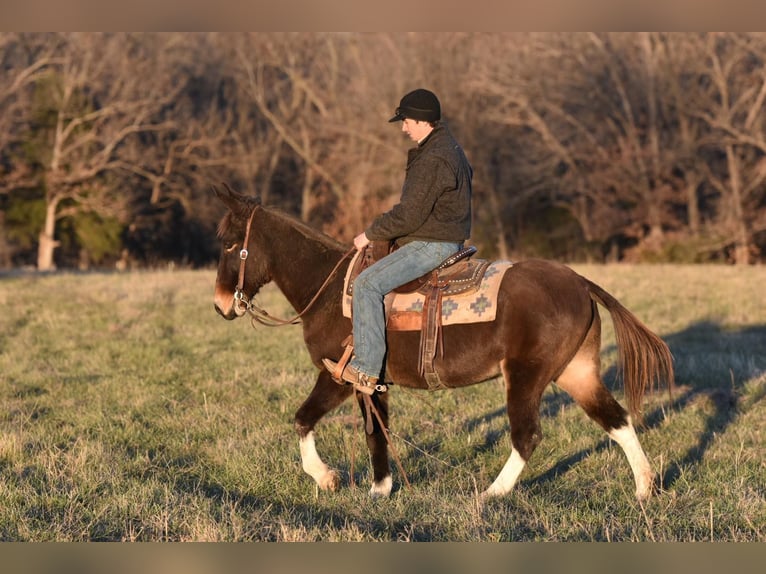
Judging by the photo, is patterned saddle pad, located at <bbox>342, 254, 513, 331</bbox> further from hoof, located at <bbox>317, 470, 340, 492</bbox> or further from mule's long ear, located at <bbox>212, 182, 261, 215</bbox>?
mule's long ear, located at <bbox>212, 182, 261, 215</bbox>

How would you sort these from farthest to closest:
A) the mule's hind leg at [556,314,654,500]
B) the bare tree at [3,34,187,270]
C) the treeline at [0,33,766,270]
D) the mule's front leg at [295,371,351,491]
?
1. the bare tree at [3,34,187,270]
2. the treeline at [0,33,766,270]
3. the mule's front leg at [295,371,351,491]
4. the mule's hind leg at [556,314,654,500]

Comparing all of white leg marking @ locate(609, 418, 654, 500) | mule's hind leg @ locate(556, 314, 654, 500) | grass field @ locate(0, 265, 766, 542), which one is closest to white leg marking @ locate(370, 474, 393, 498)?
grass field @ locate(0, 265, 766, 542)

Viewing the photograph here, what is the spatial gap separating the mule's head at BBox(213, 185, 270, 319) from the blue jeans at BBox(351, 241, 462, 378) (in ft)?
3.46

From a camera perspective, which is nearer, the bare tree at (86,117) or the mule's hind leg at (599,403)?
the mule's hind leg at (599,403)

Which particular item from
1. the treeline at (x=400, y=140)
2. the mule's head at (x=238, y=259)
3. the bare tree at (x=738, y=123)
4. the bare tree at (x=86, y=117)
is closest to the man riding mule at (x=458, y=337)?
the mule's head at (x=238, y=259)

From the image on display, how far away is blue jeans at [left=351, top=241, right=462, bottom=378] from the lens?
606cm

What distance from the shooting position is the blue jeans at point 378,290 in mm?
6062

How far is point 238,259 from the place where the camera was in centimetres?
675

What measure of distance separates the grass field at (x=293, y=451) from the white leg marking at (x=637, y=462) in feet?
0.37

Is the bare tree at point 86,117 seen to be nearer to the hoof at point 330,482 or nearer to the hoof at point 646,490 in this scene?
the hoof at point 330,482

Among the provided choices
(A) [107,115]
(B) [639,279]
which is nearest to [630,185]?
(B) [639,279]

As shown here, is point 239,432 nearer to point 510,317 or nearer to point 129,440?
point 129,440

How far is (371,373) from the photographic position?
19.9 feet
